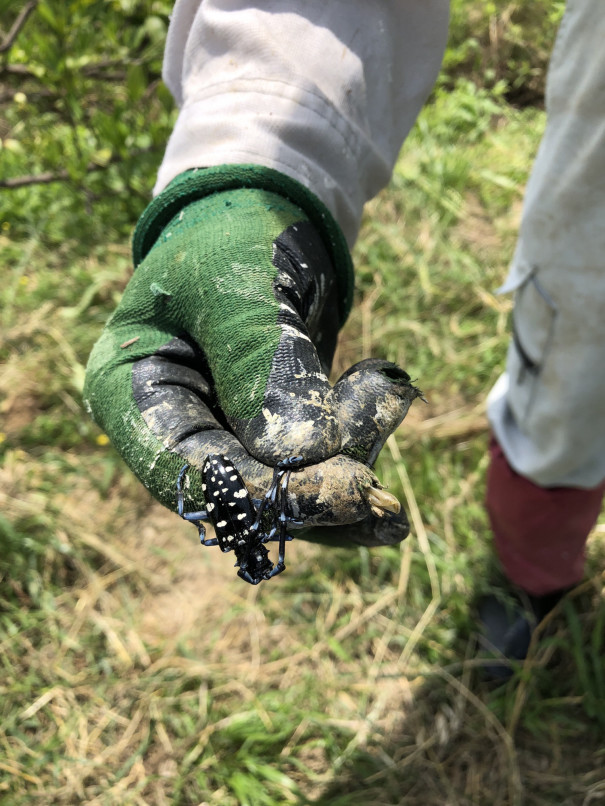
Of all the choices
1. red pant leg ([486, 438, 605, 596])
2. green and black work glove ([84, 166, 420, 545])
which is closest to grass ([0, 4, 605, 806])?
red pant leg ([486, 438, 605, 596])

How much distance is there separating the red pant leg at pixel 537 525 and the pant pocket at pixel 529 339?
0.99ft

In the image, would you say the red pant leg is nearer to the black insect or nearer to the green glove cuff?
the green glove cuff

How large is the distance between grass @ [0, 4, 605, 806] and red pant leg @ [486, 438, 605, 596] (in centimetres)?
18

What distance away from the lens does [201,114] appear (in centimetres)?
139

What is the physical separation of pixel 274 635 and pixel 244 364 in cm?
165

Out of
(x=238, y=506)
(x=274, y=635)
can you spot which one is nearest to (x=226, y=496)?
(x=238, y=506)

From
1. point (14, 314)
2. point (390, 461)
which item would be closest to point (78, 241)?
point (14, 314)

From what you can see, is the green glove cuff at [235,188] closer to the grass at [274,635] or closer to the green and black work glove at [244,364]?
the green and black work glove at [244,364]

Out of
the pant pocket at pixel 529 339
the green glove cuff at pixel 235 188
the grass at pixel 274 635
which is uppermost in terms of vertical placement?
the green glove cuff at pixel 235 188

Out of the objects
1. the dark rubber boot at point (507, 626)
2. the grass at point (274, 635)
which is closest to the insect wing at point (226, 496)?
the grass at point (274, 635)

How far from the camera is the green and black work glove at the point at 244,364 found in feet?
3.38

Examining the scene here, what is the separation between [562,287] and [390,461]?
1.19 metres

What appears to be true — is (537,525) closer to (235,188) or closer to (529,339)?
(529,339)

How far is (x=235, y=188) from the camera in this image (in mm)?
1366
